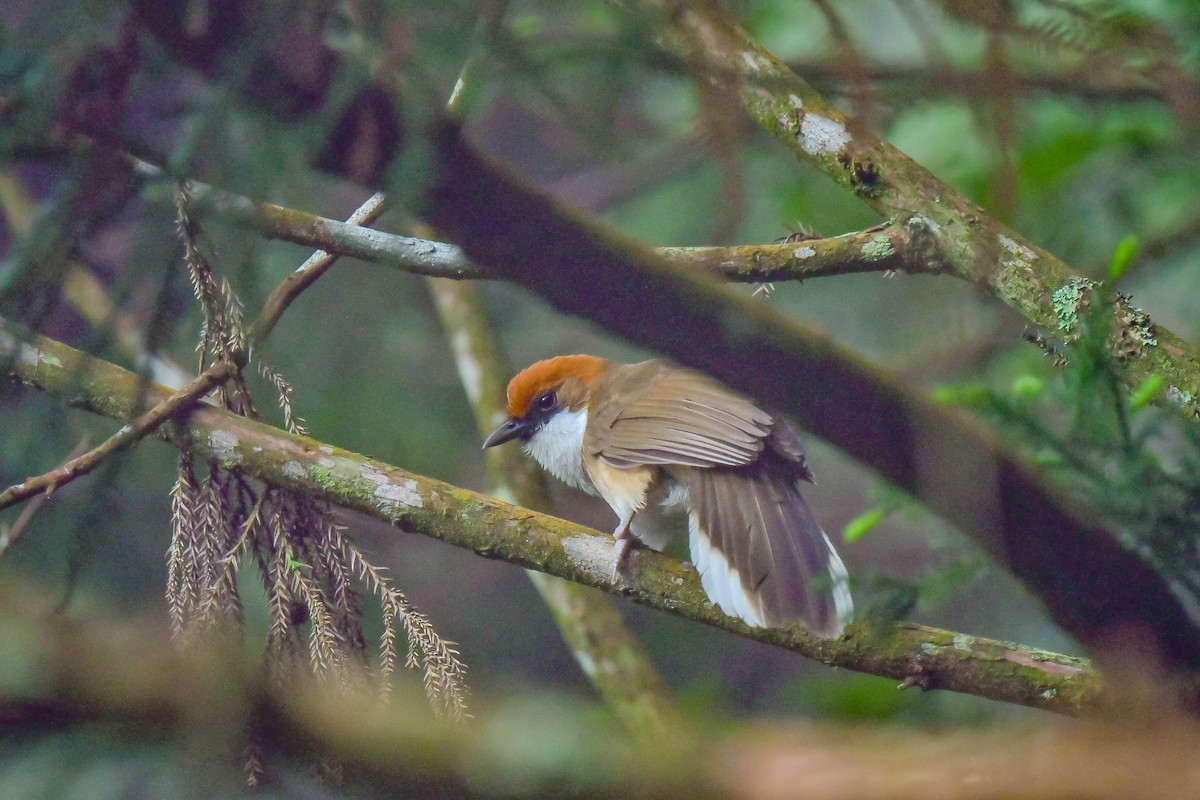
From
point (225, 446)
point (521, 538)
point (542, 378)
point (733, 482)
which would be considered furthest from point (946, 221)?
point (225, 446)

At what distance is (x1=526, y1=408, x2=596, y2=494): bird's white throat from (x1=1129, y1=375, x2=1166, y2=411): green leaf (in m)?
1.33

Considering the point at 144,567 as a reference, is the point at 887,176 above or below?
above

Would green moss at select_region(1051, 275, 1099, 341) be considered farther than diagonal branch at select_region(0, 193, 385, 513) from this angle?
Yes

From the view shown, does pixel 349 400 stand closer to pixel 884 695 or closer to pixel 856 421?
pixel 856 421

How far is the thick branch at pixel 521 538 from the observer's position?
5.49 feet

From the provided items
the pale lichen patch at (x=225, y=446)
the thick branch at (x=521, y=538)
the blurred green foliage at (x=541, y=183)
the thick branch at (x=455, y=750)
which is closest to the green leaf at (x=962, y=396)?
the blurred green foliage at (x=541, y=183)

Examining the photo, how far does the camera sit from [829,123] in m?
1.89

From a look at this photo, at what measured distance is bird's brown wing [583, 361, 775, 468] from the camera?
2.12 m

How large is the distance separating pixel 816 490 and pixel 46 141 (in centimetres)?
379

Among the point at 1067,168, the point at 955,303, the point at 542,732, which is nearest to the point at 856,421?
the point at 955,303

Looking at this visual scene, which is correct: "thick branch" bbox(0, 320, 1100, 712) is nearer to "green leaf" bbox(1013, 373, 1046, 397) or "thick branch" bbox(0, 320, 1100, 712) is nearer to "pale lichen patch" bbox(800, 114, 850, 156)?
"green leaf" bbox(1013, 373, 1046, 397)

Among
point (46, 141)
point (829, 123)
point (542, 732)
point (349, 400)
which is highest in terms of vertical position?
point (829, 123)

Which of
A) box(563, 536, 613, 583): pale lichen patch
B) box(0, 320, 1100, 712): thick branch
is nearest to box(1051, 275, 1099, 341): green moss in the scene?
box(0, 320, 1100, 712): thick branch

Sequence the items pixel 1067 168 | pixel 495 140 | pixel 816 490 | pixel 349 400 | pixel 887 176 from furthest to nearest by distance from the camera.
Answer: pixel 816 490 < pixel 495 140 < pixel 1067 168 < pixel 349 400 < pixel 887 176
